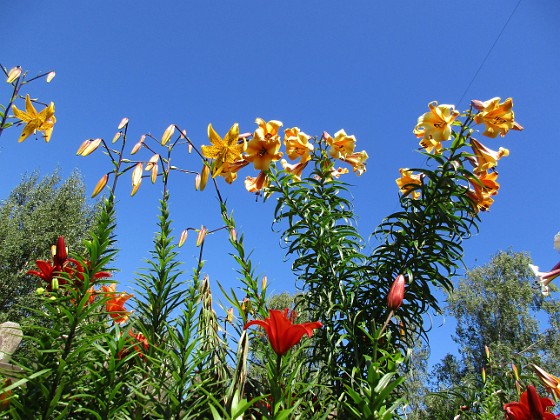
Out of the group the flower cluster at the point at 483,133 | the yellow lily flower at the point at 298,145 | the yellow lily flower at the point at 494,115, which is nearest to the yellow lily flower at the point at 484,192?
the flower cluster at the point at 483,133

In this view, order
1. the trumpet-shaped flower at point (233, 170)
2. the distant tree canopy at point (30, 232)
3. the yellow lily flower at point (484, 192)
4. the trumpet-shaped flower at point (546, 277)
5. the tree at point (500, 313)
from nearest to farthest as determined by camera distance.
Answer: the trumpet-shaped flower at point (546, 277), the yellow lily flower at point (484, 192), the trumpet-shaped flower at point (233, 170), the distant tree canopy at point (30, 232), the tree at point (500, 313)

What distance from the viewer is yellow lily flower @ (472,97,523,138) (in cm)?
135

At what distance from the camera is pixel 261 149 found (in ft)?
4.35

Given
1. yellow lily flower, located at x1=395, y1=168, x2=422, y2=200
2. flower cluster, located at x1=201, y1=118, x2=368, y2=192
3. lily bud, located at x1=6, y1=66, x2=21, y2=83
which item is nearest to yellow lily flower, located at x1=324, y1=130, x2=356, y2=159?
flower cluster, located at x1=201, y1=118, x2=368, y2=192

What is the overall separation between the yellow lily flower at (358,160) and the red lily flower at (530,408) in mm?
1025

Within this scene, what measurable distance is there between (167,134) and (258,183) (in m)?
0.36

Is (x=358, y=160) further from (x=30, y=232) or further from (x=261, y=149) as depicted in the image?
(x=30, y=232)

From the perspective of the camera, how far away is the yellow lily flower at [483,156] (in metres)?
1.25

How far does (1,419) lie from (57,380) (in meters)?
0.14

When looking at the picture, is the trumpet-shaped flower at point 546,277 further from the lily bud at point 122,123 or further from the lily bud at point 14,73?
the lily bud at point 14,73

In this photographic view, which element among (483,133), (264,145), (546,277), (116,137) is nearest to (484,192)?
(483,133)

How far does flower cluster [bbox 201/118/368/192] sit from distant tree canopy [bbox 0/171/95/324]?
9.62 m

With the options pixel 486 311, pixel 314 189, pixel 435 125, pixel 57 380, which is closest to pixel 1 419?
pixel 57 380

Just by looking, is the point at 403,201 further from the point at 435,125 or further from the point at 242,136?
the point at 242,136
